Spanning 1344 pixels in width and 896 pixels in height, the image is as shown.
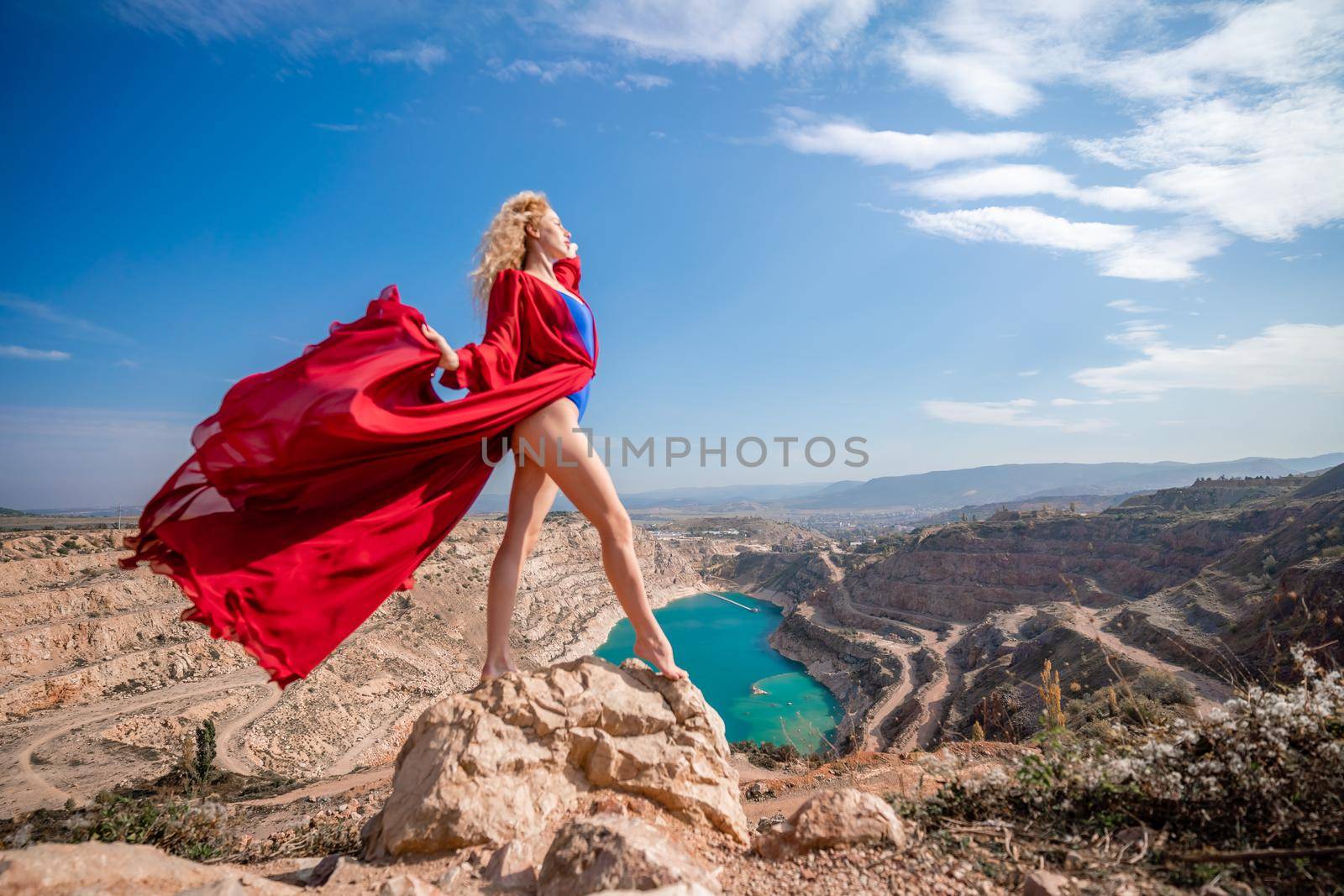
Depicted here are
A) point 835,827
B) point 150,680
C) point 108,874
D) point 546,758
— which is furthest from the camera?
point 150,680

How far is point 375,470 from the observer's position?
310 cm

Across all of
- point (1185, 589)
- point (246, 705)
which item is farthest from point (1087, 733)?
point (1185, 589)

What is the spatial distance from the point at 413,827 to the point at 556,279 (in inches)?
113

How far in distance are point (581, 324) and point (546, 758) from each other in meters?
2.36

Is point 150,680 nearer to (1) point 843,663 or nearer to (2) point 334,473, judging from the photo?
(2) point 334,473

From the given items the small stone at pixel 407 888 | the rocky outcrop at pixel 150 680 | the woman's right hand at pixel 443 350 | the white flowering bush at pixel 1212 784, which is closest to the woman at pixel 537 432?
the woman's right hand at pixel 443 350

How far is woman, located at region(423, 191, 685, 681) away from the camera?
3.25m

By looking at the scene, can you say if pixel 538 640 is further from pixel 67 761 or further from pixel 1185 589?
pixel 1185 589

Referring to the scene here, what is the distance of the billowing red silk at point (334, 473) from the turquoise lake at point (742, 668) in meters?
23.0

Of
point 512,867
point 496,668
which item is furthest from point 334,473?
point 512,867

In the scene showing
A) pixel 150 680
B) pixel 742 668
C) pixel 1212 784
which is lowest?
pixel 742 668

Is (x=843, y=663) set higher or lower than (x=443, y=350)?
lower

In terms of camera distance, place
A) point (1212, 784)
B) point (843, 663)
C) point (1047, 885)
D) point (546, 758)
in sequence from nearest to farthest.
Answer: point (1047, 885) → point (1212, 784) → point (546, 758) → point (843, 663)

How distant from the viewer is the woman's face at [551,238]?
11.8 feet
